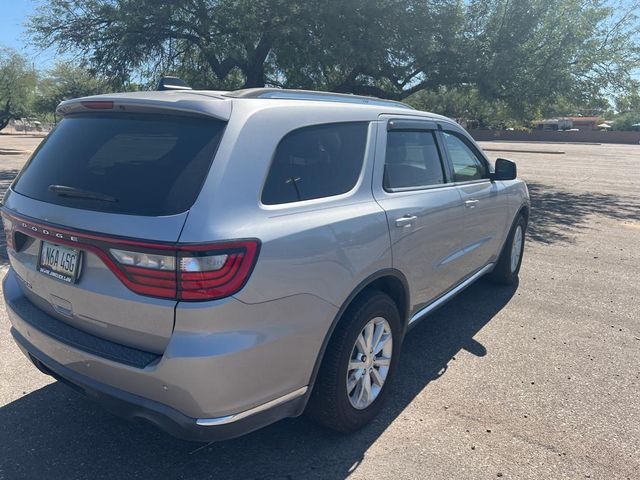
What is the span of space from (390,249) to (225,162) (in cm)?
121

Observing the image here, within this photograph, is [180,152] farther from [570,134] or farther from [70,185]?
[570,134]

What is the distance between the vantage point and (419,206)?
11.2 ft

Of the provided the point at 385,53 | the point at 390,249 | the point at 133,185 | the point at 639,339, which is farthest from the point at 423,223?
the point at 385,53

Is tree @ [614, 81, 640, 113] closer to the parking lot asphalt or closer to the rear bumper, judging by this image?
the parking lot asphalt

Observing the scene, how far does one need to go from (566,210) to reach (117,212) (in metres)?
11.2

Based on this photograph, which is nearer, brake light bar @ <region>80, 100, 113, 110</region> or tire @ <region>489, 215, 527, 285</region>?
brake light bar @ <region>80, 100, 113, 110</region>

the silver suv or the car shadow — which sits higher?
the silver suv

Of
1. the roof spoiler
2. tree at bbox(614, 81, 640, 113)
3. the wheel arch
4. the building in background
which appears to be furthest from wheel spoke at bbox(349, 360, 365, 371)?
the building in background

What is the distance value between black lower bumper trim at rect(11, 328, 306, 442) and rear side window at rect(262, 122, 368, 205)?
0.99 meters

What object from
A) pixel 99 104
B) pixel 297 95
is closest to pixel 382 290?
pixel 297 95

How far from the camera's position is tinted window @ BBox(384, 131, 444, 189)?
3367 millimetres

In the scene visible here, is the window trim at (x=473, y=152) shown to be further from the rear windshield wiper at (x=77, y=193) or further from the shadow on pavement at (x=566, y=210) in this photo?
the shadow on pavement at (x=566, y=210)

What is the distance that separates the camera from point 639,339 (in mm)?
4430

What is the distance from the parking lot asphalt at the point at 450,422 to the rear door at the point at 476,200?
2.13 feet
